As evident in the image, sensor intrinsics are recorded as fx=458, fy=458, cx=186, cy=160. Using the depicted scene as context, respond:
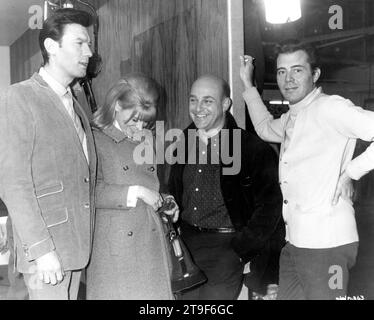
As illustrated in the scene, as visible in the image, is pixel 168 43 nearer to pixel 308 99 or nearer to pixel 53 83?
pixel 308 99

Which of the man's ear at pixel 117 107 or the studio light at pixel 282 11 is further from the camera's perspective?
the studio light at pixel 282 11

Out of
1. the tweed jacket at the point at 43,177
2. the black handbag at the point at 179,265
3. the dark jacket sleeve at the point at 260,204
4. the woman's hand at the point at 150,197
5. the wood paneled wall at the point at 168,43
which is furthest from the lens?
the wood paneled wall at the point at 168,43

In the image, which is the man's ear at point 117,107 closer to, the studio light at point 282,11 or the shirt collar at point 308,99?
the shirt collar at point 308,99

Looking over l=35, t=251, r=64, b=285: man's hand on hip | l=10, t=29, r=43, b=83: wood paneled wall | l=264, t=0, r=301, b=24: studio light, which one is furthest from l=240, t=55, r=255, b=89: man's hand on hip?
l=10, t=29, r=43, b=83: wood paneled wall

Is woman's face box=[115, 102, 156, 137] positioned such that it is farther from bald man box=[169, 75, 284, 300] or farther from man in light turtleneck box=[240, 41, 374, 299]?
man in light turtleneck box=[240, 41, 374, 299]

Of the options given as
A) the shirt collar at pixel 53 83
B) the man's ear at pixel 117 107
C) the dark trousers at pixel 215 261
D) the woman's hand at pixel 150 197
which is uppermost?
the shirt collar at pixel 53 83

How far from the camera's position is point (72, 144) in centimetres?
134

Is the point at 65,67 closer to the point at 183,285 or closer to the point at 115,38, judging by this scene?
the point at 183,285

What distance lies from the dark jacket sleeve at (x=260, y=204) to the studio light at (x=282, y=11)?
2.31ft

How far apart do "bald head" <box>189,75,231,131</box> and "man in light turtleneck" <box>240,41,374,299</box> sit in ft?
0.91

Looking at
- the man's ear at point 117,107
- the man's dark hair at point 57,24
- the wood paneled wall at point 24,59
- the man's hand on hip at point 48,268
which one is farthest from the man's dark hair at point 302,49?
the wood paneled wall at point 24,59

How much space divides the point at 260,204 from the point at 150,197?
0.48m

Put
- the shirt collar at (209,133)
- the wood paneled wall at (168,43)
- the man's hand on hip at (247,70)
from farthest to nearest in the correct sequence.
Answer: the wood paneled wall at (168,43) → the man's hand on hip at (247,70) → the shirt collar at (209,133)

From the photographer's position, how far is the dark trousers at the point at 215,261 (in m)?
1.79
